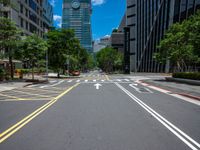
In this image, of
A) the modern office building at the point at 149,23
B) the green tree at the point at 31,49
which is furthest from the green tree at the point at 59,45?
the modern office building at the point at 149,23

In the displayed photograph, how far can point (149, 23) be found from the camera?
8138 centimetres

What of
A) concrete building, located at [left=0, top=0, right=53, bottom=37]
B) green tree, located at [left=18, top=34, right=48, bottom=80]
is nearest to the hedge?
green tree, located at [left=18, top=34, right=48, bottom=80]

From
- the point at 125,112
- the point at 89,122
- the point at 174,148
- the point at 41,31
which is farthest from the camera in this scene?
the point at 41,31

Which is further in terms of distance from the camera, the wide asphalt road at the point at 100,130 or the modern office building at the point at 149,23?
the modern office building at the point at 149,23

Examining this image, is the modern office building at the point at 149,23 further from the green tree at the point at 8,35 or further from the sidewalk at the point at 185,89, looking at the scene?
the green tree at the point at 8,35

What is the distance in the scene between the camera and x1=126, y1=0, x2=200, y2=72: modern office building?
59.2m

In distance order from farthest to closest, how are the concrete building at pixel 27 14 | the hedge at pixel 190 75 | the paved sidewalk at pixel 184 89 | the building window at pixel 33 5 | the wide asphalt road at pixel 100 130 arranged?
the building window at pixel 33 5 < the concrete building at pixel 27 14 < the hedge at pixel 190 75 < the paved sidewalk at pixel 184 89 < the wide asphalt road at pixel 100 130

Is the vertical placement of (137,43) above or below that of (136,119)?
above

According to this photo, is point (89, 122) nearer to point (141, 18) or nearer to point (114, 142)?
point (114, 142)

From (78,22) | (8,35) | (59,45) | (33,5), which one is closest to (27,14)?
(33,5)

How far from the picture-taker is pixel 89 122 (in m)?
8.62

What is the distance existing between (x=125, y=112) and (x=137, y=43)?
8781 cm

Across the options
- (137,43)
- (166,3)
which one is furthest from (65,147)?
(137,43)

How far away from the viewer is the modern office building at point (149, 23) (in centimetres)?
5919
